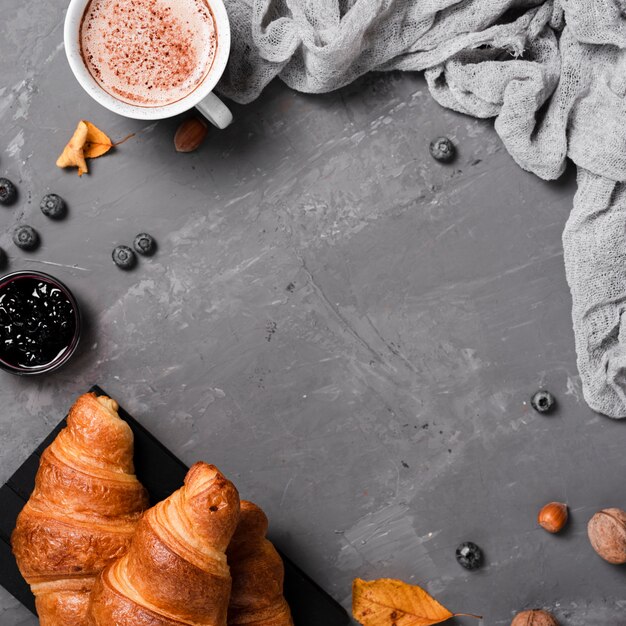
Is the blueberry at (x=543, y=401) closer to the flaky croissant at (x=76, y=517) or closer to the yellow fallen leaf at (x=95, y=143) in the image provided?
the flaky croissant at (x=76, y=517)

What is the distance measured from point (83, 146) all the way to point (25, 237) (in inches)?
8.4

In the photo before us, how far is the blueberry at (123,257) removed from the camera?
164cm

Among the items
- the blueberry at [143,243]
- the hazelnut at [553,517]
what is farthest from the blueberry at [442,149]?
the hazelnut at [553,517]

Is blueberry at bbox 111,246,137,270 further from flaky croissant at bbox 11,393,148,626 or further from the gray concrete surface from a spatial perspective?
flaky croissant at bbox 11,393,148,626

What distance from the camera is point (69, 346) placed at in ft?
5.18

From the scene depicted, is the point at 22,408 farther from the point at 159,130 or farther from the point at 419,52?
the point at 419,52

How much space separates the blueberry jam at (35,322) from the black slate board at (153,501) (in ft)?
0.39

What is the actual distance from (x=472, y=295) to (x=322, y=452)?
1.43 ft

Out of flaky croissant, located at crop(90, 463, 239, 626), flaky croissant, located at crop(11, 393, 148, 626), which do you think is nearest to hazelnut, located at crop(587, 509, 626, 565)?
flaky croissant, located at crop(90, 463, 239, 626)

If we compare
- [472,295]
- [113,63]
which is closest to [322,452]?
[472,295]

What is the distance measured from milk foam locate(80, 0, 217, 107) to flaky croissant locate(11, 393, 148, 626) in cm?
59

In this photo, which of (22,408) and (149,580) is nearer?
(149,580)

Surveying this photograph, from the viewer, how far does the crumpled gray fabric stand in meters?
1.57

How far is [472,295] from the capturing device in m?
1.67
